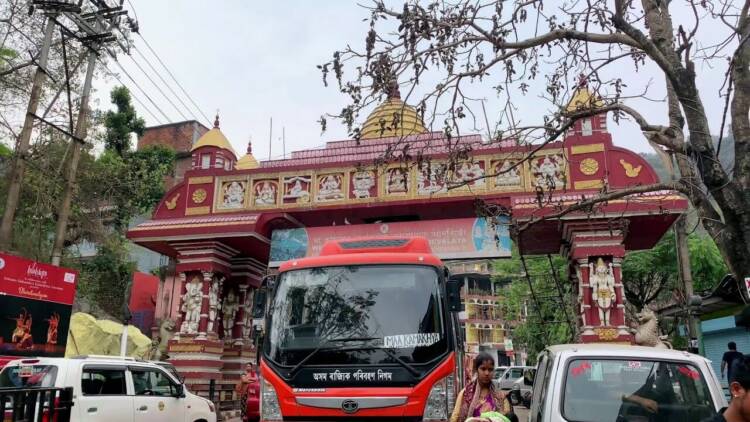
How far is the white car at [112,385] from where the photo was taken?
747cm

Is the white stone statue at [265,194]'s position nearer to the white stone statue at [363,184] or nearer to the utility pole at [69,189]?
the white stone statue at [363,184]

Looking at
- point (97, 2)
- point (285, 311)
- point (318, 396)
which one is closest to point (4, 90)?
point (97, 2)

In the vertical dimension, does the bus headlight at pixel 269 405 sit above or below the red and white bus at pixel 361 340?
below

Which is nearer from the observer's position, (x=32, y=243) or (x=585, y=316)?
(x=585, y=316)

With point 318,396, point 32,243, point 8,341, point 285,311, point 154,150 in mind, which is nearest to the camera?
point 318,396

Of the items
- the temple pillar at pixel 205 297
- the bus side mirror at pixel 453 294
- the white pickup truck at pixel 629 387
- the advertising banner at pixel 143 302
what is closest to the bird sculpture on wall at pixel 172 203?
the temple pillar at pixel 205 297

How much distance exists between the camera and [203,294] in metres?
14.8

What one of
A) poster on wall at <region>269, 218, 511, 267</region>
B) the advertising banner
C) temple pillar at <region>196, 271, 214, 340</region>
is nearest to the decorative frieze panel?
poster on wall at <region>269, 218, 511, 267</region>

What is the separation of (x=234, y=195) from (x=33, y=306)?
19.2 feet

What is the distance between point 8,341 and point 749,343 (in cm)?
1825

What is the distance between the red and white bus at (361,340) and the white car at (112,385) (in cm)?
287

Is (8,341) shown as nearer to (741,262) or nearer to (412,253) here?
(412,253)

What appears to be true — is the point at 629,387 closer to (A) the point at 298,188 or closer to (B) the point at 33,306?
(B) the point at 33,306

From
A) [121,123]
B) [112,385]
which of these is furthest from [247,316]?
[121,123]
